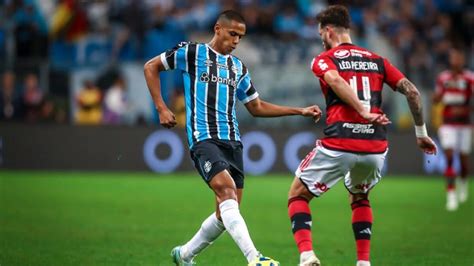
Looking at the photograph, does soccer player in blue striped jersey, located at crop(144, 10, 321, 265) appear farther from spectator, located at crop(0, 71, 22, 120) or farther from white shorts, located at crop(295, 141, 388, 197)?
spectator, located at crop(0, 71, 22, 120)

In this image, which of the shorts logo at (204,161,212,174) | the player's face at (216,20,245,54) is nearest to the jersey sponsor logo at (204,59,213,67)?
the player's face at (216,20,245,54)

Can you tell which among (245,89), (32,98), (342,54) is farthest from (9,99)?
(342,54)

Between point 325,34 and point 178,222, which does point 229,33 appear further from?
point 178,222

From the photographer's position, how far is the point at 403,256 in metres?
9.73

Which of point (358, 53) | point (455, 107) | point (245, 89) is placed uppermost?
point (358, 53)

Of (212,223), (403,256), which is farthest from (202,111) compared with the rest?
(403,256)

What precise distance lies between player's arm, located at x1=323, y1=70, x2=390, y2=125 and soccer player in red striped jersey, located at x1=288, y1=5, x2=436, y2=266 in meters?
0.01

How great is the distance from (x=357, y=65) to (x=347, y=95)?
40 cm

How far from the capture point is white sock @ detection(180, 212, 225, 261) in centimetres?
820

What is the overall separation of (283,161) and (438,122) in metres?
3.85

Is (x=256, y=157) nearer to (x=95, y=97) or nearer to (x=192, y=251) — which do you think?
(x=95, y=97)

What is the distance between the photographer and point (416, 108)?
780 cm

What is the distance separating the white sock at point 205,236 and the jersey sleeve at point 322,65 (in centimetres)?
161

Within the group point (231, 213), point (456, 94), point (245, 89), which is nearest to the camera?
point (231, 213)
